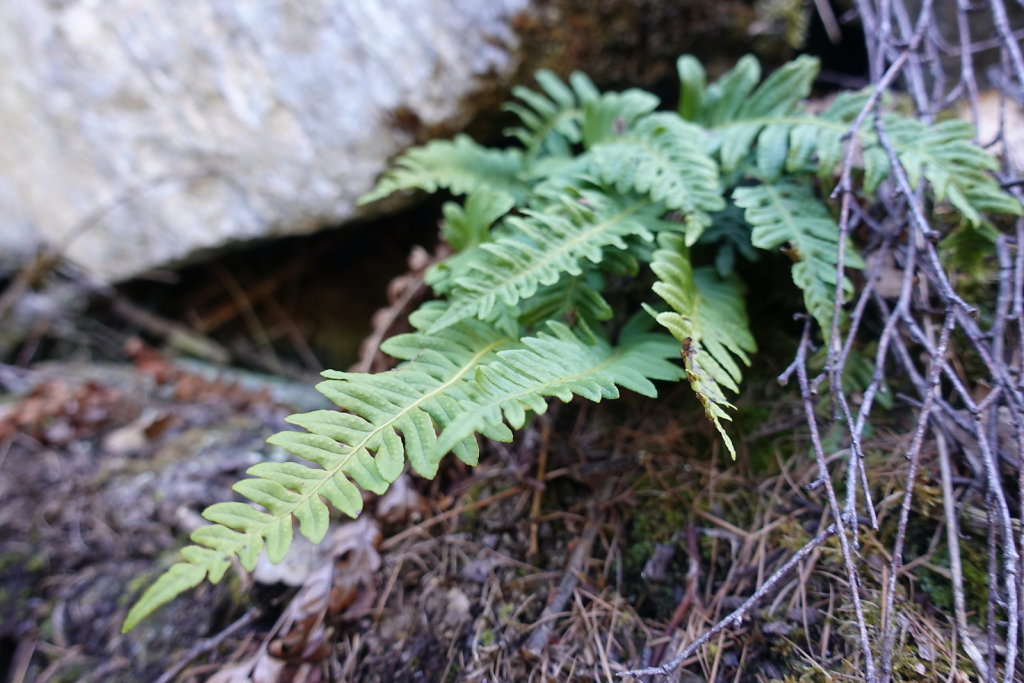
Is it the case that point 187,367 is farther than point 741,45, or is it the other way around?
point 187,367

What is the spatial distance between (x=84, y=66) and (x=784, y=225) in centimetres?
305

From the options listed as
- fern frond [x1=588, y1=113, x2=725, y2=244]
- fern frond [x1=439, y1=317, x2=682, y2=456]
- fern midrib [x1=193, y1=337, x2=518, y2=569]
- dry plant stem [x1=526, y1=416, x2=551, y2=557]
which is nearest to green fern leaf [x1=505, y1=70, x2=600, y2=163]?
fern frond [x1=588, y1=113, x2=725, y2=244]

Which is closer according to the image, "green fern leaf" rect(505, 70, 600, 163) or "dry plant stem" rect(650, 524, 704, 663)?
"dry plant stem" rect(650, 524, 704, 663)

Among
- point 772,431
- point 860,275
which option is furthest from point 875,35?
point 772,431

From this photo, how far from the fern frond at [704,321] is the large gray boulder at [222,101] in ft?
4.93

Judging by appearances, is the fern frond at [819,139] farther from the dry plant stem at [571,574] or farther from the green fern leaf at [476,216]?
the dry plant stem at [571,574]

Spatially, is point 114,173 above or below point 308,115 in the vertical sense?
above

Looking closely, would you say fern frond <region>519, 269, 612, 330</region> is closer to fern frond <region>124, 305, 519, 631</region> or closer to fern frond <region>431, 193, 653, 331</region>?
fern frond <region>431, 193, 653, 331</region>

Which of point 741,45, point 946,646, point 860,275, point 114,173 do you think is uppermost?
point 114,173

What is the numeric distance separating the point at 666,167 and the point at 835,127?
51cm

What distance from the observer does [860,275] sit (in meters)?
1.74

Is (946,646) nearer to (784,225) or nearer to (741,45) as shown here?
(784,225)

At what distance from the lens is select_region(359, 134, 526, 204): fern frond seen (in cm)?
196

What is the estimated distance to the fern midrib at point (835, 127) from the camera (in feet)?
5.16
